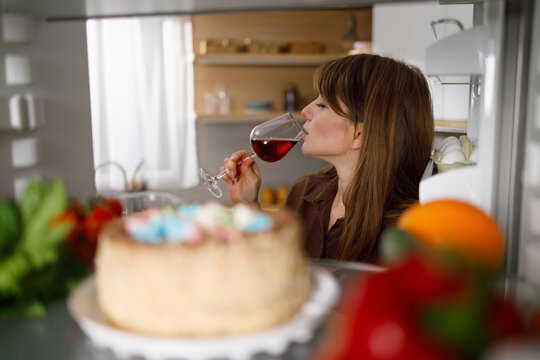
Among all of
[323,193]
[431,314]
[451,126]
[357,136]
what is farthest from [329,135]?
[431,314]

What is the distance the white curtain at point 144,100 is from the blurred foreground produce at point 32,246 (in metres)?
2.80

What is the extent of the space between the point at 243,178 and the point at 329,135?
0.90 feet

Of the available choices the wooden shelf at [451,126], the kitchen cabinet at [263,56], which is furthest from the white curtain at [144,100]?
the wooden shelf at [451,126]

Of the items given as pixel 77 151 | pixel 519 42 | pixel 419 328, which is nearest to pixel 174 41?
pixel 77 151

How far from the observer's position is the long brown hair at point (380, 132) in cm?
133

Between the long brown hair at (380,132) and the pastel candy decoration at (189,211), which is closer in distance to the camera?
the pastel candy decoration at (189,211)

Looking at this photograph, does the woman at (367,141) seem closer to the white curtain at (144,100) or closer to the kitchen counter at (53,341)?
the kitchen counter at (53,341)

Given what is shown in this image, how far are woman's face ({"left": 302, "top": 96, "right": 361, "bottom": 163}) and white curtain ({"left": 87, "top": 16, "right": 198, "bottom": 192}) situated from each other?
214 centimetres

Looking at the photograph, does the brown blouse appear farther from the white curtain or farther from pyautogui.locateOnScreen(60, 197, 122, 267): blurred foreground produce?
the white curtain

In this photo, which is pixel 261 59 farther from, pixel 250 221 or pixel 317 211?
pixel 250 221

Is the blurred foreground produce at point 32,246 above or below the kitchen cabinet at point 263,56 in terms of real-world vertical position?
below

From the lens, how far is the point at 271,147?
1406 millimetres

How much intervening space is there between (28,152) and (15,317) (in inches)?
11.8

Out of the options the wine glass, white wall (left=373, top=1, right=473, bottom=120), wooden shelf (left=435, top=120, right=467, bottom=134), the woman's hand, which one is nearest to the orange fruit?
the wine glass
